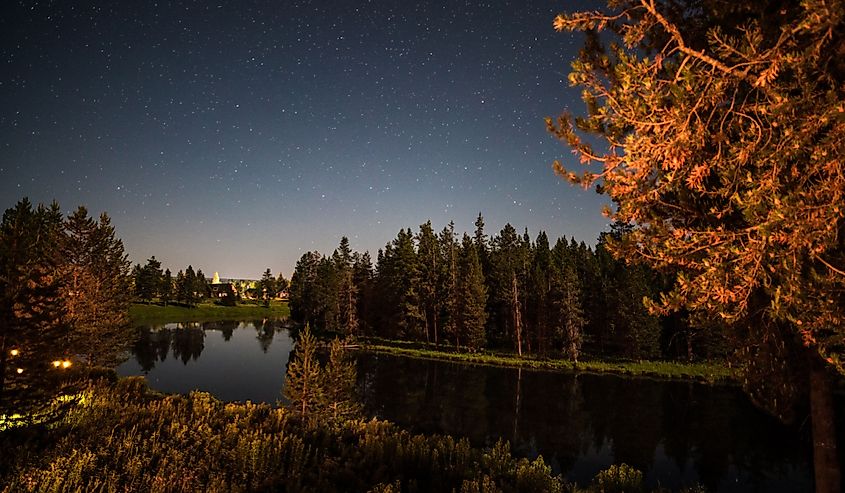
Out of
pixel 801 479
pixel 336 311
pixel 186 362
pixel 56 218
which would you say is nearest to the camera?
pixel 801 479

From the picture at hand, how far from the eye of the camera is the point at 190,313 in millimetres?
114125

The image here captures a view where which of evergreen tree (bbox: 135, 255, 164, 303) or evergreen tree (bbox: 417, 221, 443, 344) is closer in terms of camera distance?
evergreen tree (bbox: 417, 221, 443, 344)

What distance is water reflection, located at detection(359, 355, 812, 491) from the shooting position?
20688 millimetres

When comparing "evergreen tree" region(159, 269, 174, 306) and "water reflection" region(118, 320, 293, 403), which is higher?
"evergreen tree" region(159, 269, 174, 306)

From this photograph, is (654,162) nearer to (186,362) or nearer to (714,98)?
(714,98)

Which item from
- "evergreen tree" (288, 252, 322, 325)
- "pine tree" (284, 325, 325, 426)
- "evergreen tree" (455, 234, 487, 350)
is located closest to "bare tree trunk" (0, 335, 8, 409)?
"pine tree" (284, 325, 325, 426)

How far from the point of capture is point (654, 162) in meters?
5.01

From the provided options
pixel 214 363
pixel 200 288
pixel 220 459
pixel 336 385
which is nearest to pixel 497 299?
pixel 214 363

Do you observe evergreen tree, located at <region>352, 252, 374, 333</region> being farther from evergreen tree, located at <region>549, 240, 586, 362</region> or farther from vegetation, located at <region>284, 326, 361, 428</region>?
vegetation, located at <region>284, 326, 361, 428</region>

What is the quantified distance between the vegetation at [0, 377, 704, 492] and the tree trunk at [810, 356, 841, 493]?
527 centimetres

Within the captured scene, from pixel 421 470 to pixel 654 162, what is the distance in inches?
347

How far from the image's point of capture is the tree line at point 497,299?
174ft

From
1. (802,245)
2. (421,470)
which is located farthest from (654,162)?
(421,470)

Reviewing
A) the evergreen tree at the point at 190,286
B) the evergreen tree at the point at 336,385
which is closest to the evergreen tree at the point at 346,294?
the evergreen tree at the point at 336,385
